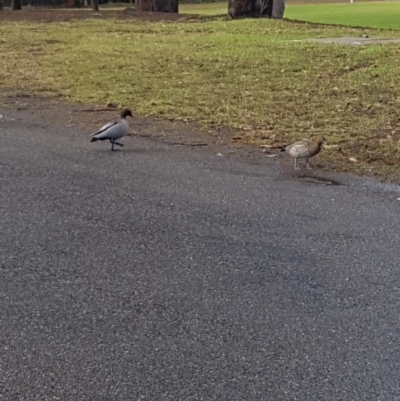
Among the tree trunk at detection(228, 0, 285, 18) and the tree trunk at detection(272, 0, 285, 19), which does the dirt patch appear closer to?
the tree trunk at detection(228, 0, 285, 18)

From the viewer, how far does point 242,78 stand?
12.3 meters

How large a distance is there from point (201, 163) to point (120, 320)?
3.64 m

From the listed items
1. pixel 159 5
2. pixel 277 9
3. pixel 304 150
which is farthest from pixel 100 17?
pixel 304 150

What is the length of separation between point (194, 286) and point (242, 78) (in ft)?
25.4

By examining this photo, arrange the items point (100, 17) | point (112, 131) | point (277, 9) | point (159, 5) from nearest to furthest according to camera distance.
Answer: point (112, 131) → point (100, 17) → point (277, 9) → point (159, 5)

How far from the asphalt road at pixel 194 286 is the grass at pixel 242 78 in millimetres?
1742

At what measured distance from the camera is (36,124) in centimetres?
994

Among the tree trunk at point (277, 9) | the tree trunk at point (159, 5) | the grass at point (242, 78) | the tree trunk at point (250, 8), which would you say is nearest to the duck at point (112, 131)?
the grass at point (242, 78)

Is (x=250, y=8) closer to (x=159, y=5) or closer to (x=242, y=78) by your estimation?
(x=159, y=5)

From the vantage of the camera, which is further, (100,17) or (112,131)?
(100,17)

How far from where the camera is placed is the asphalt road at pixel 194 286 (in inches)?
155

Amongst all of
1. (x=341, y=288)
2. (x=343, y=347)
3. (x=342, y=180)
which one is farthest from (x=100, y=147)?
(x=343, y=347)

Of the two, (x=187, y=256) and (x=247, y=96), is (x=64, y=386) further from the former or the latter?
(x=247, y=96)

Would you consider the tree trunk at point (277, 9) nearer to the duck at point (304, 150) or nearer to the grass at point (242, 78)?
the grass at point (242, 78)
